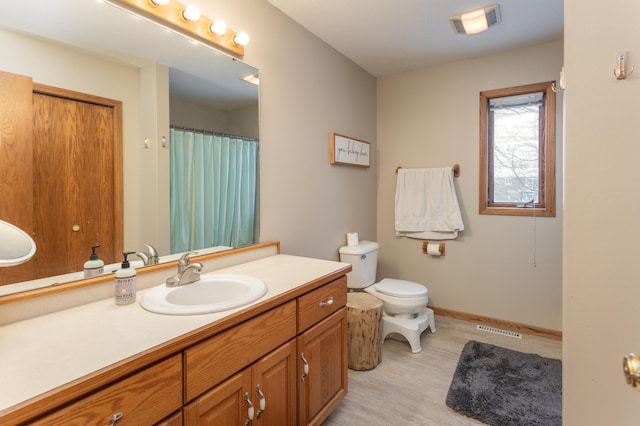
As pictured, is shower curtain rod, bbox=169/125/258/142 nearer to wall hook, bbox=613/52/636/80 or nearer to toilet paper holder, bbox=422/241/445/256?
wall hook, bbox=613/52/636/80

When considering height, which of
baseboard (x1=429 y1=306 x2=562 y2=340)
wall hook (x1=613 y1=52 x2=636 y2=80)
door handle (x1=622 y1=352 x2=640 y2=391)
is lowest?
baseboard (x1=429 y1=306 x2=562 y2=340)

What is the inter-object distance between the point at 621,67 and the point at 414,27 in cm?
167

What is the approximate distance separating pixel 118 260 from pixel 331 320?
0.98 m

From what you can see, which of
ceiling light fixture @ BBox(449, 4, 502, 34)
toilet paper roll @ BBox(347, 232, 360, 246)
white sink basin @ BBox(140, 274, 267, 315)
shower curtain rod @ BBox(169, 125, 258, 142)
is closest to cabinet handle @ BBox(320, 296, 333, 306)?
white sink basin @ BBox(140, 274, 267, 315)

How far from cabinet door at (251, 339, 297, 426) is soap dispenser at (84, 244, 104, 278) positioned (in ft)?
2.27

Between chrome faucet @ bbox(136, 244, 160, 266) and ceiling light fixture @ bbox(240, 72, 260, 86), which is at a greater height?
ceiling light fixture @ bbox(240, 72, 260, 86)

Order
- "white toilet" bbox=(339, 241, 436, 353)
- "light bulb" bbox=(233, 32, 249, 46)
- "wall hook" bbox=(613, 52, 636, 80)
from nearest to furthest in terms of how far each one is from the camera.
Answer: "wall hook" bbox=(613, 52, 636, 80)
"light bulb" bbox=(233, 32, 249, 46)
"white toilet" bbox=(339, 241, 436, 353)

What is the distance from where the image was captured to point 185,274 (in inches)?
53.2

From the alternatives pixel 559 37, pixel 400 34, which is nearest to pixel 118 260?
pixel 400 34

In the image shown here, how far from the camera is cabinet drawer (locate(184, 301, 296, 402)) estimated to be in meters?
0.92

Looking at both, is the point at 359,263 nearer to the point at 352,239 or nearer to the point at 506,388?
the point at 352,239

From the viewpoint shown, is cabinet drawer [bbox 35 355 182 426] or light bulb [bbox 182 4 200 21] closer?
cabinet drawer [bbox 35 355 182 426]

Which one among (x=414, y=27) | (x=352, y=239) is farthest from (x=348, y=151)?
(x=414, y=27)

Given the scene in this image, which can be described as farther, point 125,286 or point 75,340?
point 125,286
